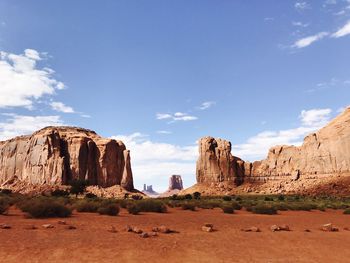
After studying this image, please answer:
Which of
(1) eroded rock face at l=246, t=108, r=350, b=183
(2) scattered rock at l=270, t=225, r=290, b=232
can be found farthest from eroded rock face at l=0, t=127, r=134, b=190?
(2) scattered rock at l=270, t=225, r=290, b=232

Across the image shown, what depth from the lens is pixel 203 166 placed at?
383 ft

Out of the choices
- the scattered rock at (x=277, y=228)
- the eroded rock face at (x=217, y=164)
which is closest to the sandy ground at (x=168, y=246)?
the scattered rock at (x=277, y=228)

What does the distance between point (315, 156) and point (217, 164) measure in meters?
30.9

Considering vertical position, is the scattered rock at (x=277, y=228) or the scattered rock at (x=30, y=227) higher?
the scattered rock at (x=30, y=227)

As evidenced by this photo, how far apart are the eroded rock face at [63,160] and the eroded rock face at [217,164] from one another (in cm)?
2472

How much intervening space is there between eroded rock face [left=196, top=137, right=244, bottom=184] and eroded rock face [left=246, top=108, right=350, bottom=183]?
534 centimetres

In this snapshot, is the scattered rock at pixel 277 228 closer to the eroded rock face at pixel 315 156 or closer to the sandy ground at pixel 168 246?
the sandy ground at pixel 168 246

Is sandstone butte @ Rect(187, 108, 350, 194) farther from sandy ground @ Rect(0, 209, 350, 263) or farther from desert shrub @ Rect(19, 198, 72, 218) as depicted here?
desert shrub @ Rect(19, 198, 72, 218)

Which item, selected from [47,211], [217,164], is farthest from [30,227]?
[217,164]

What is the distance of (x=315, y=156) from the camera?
Answer: 98.2 meters

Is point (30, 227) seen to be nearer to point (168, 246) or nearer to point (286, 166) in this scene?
point (168, 246)

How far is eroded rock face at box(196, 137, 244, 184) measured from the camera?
114 meters

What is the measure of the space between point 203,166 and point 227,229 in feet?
327

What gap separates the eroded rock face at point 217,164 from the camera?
113875 millimetres
